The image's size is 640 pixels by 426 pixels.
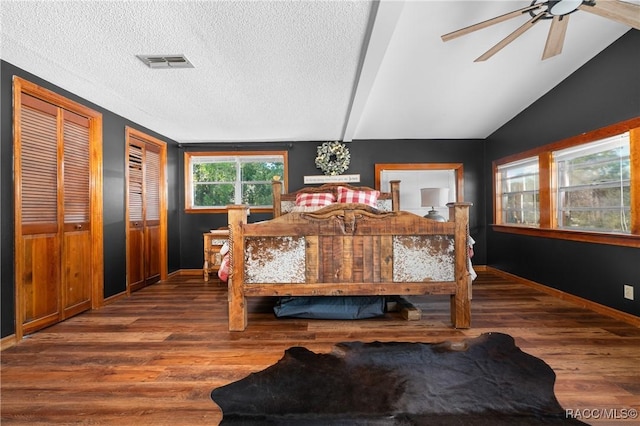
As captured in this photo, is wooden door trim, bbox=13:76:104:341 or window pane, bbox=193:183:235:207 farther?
window pane, bbox=193:183:235:207

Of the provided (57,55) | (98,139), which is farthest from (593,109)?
(98,139)

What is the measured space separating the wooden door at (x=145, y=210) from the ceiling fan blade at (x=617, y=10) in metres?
4.54

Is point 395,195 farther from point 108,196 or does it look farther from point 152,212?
point 108,196

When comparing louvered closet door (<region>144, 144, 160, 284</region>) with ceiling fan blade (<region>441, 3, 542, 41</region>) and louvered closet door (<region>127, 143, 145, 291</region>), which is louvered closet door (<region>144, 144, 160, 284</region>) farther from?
ceiling fan blade (<region>441, 3, 542, 41</region>)

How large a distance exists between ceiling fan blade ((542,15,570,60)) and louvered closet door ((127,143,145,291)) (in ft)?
14.5

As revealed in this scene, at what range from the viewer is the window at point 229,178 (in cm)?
488

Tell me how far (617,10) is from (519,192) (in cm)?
278

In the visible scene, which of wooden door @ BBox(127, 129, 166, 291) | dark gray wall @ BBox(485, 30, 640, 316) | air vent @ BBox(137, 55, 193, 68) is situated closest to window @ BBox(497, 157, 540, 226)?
dark gray wall @ BBox(485, 30, 640, 316)

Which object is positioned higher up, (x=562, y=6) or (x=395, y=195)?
(x=562, y=6)

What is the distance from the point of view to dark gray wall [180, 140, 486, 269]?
189 inches

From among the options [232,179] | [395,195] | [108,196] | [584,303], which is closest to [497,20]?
[395,195]

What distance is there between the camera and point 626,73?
2.58 metres

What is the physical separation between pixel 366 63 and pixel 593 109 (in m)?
2.44

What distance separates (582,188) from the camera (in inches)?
125
